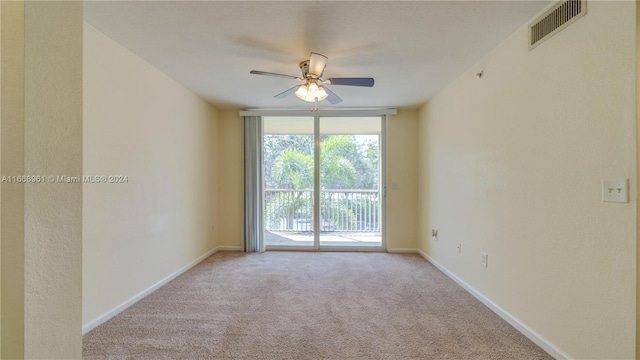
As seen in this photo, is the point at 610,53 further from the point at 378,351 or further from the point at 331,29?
the point at 378,351

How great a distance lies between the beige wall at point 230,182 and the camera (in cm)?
428

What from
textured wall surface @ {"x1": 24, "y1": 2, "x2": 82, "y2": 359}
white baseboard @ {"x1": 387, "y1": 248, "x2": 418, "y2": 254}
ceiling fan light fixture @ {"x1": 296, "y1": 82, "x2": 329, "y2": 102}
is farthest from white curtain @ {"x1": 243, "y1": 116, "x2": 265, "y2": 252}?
textured wall surface @ {"x1": 24, "y1": 2, "x2": 82, "y2": 359}

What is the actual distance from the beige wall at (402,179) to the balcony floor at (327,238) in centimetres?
47

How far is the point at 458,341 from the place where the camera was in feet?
6.09

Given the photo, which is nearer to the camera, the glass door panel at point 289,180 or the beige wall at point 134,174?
the beige wall at point 134,174

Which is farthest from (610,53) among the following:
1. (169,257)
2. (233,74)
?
(169,257)

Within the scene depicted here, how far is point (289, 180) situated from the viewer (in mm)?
4977

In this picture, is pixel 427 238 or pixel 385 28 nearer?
pixel 385 28

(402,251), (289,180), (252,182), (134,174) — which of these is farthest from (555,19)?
(289,180)

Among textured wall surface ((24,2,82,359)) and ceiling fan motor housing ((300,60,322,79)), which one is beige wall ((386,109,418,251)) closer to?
ceiling fan motor housing ((300,60,322,79))

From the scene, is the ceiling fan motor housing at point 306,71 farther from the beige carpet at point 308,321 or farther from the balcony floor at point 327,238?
the balcony floor at point 327,238

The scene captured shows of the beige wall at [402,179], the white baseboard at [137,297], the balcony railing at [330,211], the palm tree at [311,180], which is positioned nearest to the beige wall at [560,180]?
the beige wall at [402,179]

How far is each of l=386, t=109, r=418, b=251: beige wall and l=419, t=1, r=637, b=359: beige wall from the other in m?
1.48

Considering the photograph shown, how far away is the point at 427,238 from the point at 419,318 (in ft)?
6.16
